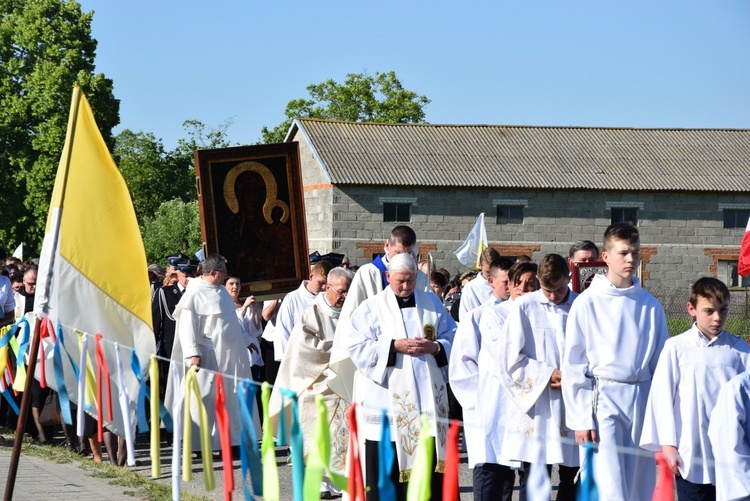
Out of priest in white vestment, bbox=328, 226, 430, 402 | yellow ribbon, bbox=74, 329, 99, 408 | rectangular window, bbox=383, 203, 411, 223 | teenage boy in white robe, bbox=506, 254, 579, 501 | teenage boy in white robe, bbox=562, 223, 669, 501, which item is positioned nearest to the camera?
teenage boy in white robe, bbox=562, 223, 669, 501

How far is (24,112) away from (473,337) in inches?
1487

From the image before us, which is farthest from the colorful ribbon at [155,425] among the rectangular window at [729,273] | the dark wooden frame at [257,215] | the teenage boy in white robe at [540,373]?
the rectangular window at [729,273]

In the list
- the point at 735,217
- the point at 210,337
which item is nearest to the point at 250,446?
the point at 210,337

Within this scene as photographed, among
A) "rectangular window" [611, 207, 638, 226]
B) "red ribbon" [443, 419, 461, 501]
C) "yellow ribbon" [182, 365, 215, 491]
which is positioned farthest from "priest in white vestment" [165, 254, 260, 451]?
"rectangular window" [611, 207, 638, 226]

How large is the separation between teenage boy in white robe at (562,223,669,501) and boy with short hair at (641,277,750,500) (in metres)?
Answer: 0.28

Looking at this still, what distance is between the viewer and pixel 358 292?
803cm

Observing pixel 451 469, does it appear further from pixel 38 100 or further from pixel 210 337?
pixel 38 100

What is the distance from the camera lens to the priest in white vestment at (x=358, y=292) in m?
7.61

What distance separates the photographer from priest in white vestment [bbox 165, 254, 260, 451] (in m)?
9.75

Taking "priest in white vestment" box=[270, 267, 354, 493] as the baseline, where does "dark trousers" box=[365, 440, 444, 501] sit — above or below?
below

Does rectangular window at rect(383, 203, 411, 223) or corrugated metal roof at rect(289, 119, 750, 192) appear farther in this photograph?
corrugated metal roof at rect(289, 119, 750, 192)

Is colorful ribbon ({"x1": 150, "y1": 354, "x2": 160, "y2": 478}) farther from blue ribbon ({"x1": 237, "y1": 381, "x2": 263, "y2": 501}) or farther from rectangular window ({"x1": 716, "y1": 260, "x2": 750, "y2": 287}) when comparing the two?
rectangular window ({"x1": 716, "y1": 260, "x2": 750, "y2": 287})

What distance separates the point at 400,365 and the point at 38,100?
37.1 metres

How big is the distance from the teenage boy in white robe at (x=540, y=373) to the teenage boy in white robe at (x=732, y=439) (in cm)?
106
